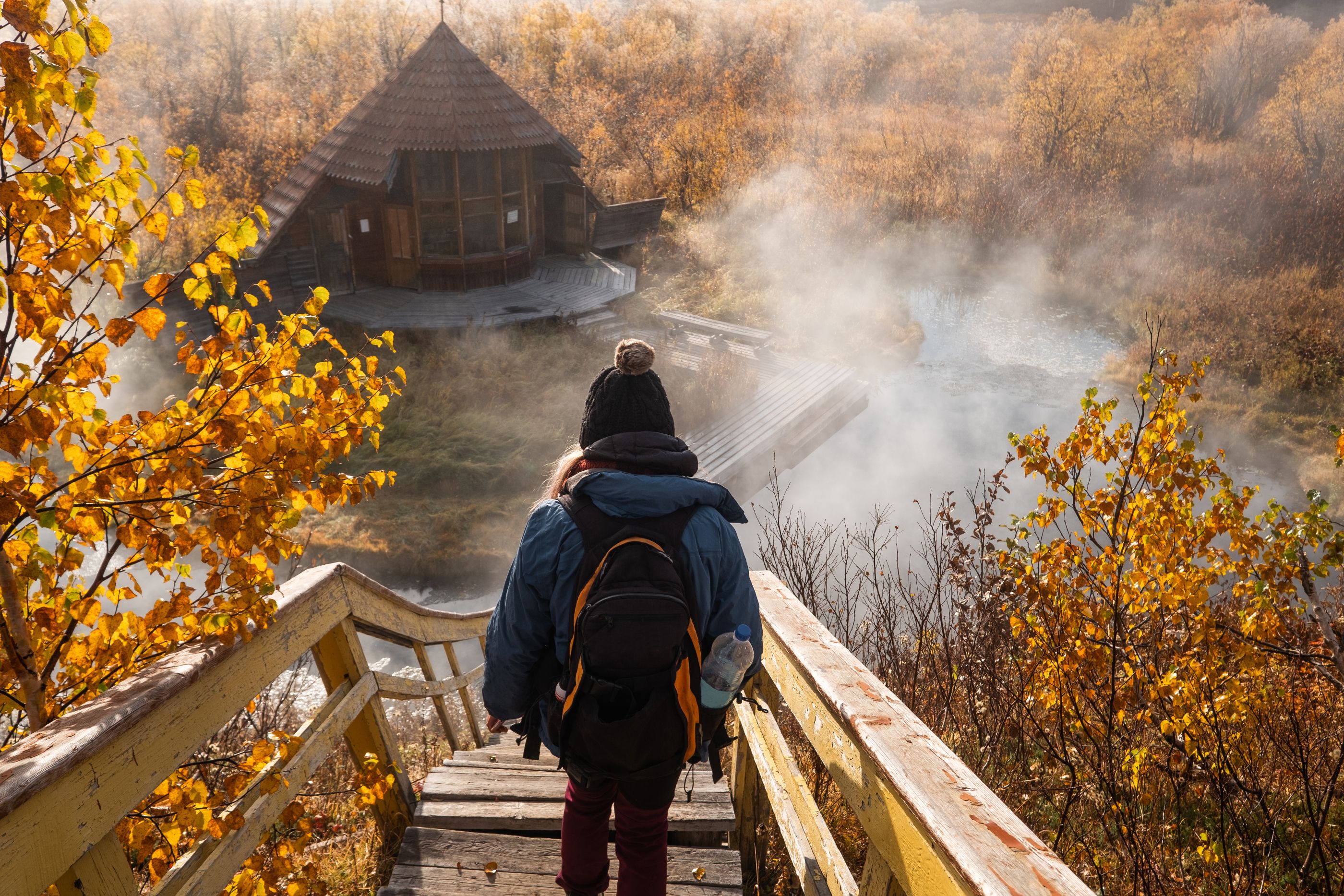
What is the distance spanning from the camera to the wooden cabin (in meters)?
14.0

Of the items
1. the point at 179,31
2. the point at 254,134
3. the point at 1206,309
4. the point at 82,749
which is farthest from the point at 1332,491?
the point at 179,31

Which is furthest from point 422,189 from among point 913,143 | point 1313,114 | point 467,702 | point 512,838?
point 1313,114

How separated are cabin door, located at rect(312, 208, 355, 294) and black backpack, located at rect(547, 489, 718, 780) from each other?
14.3 meters

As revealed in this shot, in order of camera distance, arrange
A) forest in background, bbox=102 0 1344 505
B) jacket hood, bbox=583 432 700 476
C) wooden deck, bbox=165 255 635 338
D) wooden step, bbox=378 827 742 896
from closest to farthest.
Result: jacket hood, bbox=583 432 700 476
wooden step, bbox=378 827 742 896
wooden deck, bbox=165 255 635 338
forest in background, bbox=102 0 1344 505

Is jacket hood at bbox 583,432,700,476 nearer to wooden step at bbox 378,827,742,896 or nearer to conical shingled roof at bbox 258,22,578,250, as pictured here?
wooden step at bbox 378,827,742,896

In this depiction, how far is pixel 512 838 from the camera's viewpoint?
2807 millimetres

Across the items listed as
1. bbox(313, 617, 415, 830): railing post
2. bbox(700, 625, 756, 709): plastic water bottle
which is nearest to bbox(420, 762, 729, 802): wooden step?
bbox(313, 617, 415, 830): railing post

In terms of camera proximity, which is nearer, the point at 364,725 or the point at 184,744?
the point at 184,744

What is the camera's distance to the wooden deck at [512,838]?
2.63 m

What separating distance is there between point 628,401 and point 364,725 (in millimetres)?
1556

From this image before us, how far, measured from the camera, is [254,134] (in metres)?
21.0

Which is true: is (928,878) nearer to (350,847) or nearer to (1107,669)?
(350,847)

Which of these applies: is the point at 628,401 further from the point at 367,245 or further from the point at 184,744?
the point at 367,245

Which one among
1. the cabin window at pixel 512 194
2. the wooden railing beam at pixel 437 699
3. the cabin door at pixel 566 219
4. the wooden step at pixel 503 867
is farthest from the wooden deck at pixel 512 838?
the cabin door at pixel 566 219
